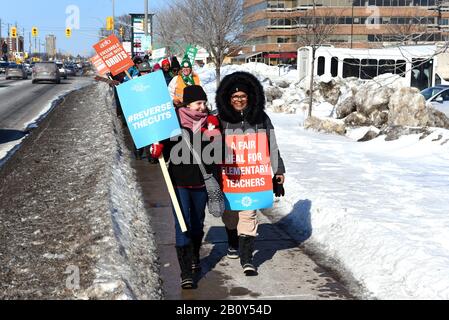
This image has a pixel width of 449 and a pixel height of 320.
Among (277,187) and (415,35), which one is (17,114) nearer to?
(415,35)

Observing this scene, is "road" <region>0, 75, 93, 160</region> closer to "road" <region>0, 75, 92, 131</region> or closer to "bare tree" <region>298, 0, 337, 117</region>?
"road" <region>0, 75, 92, 131</region>

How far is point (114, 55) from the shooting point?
31.5 feet

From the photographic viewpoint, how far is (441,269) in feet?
16.5

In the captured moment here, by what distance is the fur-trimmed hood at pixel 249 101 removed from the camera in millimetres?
5410

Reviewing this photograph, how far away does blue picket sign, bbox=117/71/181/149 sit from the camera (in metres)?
5.07

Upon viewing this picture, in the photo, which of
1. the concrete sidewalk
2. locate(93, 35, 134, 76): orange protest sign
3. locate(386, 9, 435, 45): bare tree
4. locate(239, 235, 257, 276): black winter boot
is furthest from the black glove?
locate(93, 35, 134, 76): orange protest sign

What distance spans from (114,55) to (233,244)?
4745 millimetres

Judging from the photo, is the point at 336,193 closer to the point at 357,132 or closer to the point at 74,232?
the point at 74,232

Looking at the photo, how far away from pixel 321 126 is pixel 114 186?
9.39 metres

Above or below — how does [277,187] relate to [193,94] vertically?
below

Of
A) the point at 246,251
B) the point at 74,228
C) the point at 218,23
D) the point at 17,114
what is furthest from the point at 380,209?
the point at 218,23

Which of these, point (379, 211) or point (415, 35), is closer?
point (379, 211)

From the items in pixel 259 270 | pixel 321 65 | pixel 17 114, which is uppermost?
pixel 321 65

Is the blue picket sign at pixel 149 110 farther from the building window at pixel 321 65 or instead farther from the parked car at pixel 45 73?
the parked car at pixel 45 73
